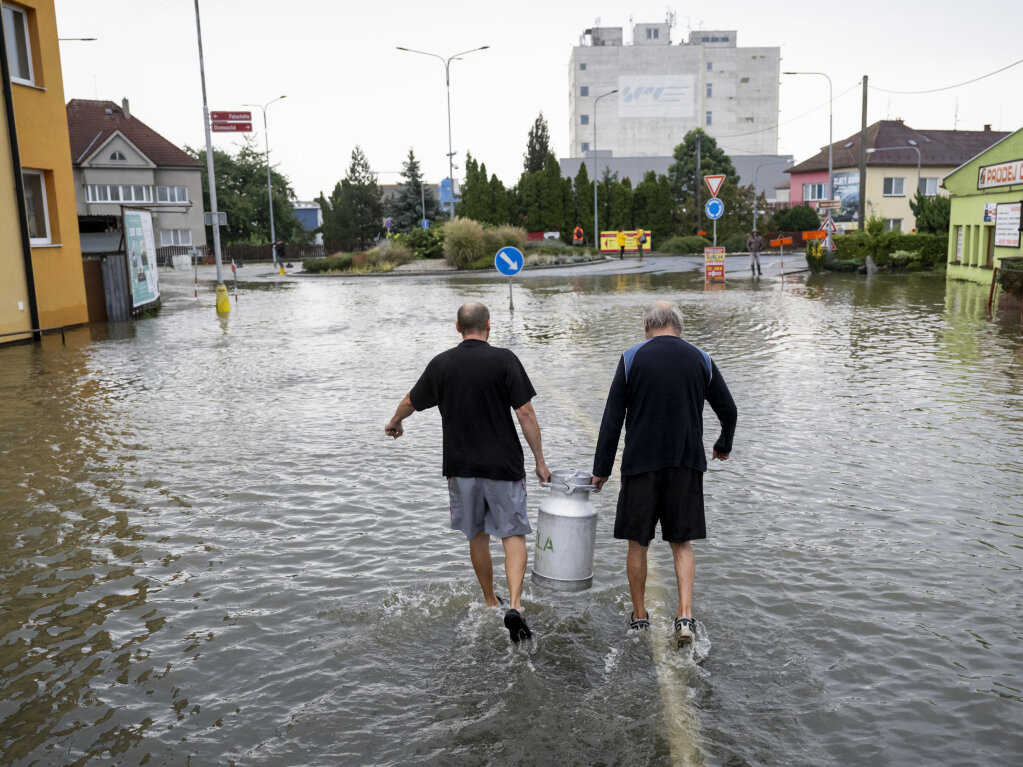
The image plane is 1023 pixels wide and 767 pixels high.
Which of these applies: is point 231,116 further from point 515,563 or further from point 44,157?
point 515,563

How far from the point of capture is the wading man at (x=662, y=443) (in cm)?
480

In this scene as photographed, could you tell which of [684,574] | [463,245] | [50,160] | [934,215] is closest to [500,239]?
[463,245]

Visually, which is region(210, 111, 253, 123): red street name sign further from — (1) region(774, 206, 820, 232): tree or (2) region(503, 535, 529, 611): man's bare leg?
(1) region(774, 206, 820, 232): tree

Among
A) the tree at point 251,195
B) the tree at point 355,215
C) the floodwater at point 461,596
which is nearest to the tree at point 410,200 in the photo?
the tree at point 355,215

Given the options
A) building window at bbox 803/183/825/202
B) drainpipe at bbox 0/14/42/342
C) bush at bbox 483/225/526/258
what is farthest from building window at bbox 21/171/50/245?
building window at bbox 803/183/825/202

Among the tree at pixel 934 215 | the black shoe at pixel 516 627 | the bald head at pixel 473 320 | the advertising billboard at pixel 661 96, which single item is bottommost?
the black shoe at pixel 516 627

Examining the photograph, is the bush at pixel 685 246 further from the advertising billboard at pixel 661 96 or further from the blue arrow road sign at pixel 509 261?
the advertising billboard at pixel 661 96

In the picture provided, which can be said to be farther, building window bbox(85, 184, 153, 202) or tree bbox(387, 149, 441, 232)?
tree bbox(387, 149, 441, 232)

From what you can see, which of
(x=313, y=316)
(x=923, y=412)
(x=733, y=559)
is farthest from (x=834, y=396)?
(x=313, y=316)

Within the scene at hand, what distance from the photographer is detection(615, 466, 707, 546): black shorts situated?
191 inches

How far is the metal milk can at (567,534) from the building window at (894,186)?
244ft

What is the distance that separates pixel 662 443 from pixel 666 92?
112904 millimetres

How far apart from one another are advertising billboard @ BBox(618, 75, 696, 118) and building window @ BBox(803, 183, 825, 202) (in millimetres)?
36601

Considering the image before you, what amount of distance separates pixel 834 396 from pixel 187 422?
757 cm
